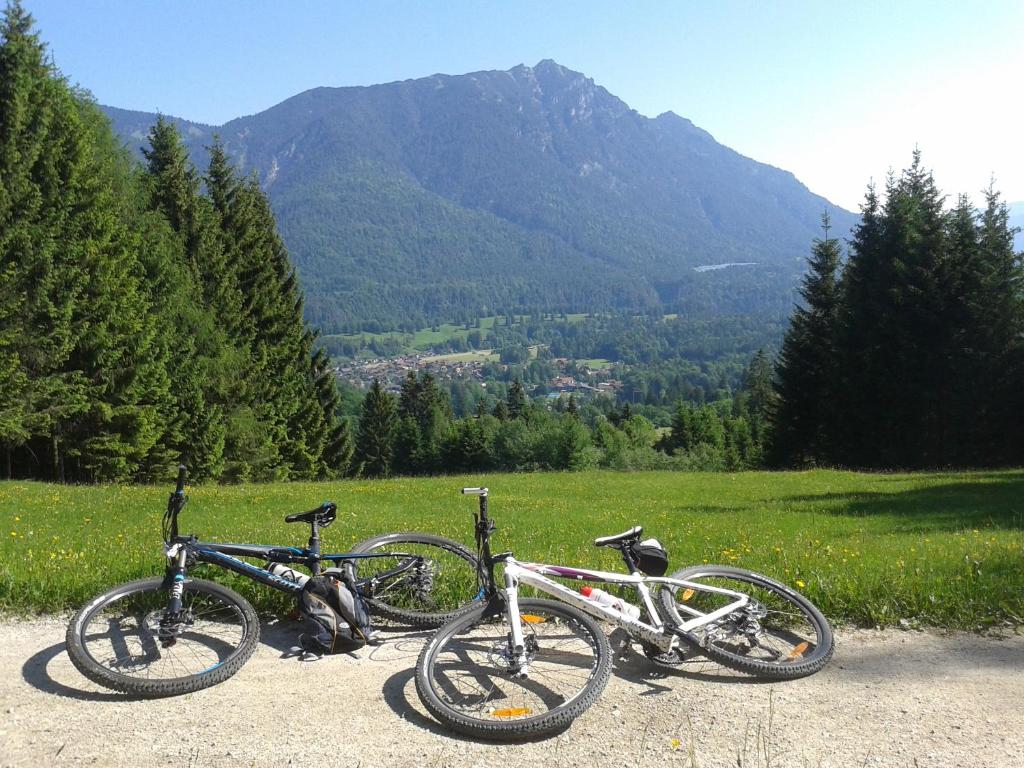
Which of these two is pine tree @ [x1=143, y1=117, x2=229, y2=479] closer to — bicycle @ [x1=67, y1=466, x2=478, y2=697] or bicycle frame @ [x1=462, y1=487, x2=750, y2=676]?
bicycle @ [x1=67, y1=466, x2=478, y2=697]

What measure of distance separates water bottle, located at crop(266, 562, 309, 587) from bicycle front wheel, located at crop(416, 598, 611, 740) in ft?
4.09

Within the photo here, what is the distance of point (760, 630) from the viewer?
17.5 ft

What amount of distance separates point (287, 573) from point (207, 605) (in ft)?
2.16

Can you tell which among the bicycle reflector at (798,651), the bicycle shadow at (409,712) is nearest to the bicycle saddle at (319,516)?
the bicycle shadow at (409,712)

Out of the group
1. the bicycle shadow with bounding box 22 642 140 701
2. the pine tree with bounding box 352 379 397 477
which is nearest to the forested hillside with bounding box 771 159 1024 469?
the bicycle shadow with bounding box 22 642 140 701

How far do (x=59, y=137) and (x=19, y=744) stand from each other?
2775cm

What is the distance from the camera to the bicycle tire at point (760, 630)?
4988 mm

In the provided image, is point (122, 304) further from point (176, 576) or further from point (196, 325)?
point (176, 576)

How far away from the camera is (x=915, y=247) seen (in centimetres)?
3912

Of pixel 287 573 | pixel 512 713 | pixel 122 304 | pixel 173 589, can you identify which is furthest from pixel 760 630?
pixel 122 304

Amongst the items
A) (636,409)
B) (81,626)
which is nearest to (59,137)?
(81,626)

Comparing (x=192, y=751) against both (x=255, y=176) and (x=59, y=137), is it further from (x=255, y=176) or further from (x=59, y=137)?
(x=255, y=176)

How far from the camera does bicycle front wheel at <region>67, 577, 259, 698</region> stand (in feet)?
15.5

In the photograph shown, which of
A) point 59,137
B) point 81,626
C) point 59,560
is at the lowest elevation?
point 59,560
